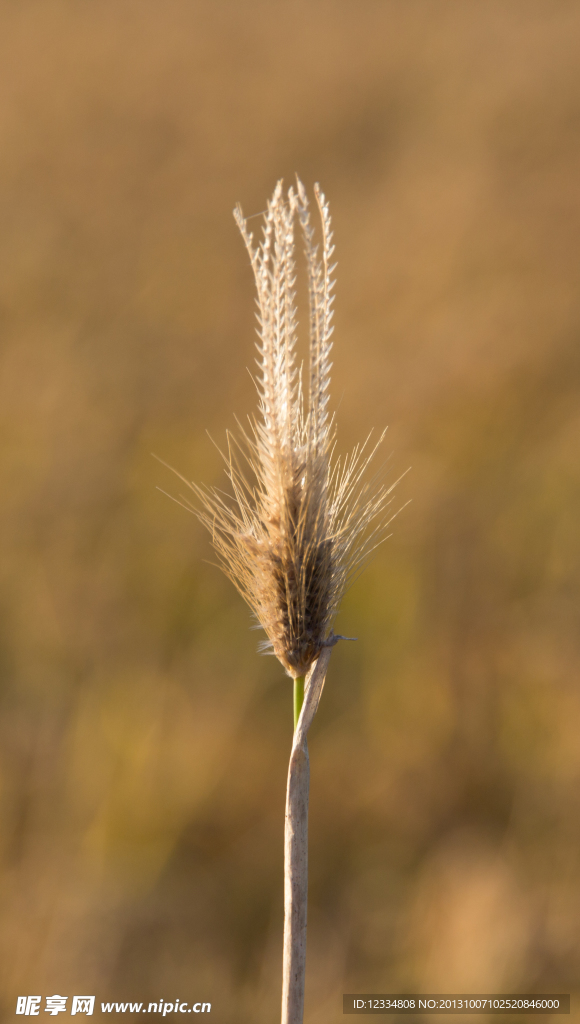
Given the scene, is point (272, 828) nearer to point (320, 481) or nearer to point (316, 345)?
point (320, 481)

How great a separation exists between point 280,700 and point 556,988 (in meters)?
1.01

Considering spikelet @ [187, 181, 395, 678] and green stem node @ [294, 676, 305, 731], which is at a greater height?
spikelet @ [187, 181, 395, 678]

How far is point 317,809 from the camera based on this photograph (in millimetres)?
1984

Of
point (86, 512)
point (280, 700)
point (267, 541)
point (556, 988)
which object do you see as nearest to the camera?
point (267, 541)

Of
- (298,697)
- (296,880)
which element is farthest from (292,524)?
(296,880)

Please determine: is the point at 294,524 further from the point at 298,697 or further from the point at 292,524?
the point at 298,697

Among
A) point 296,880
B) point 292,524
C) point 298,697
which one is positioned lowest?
point 296,880

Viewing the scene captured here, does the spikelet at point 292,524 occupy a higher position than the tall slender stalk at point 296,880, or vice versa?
the spikelet at point 292,524

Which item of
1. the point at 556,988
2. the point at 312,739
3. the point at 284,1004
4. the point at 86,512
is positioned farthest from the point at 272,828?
the point at 284,1004

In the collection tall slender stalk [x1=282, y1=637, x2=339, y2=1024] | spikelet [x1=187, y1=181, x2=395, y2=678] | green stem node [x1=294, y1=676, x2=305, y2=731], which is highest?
spikelet [x1=187, y1=181, x2=395, y2=678]

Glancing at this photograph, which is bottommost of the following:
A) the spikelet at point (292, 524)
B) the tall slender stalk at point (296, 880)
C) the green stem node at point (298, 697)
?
the tall slender stalk at point (296, 880)

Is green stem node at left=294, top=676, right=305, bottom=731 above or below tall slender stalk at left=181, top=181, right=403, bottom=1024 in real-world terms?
below

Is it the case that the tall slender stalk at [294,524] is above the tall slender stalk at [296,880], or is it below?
above

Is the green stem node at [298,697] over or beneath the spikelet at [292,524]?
beneath
